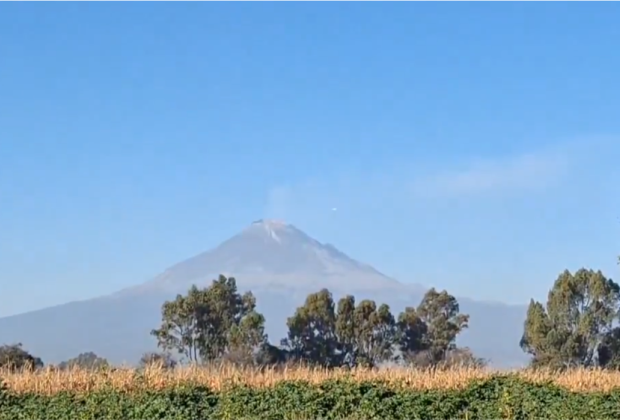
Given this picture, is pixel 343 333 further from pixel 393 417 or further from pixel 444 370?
pixel 393 417

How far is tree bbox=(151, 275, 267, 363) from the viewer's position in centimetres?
4200

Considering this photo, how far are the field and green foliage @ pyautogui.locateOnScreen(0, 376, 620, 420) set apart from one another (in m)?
0.02

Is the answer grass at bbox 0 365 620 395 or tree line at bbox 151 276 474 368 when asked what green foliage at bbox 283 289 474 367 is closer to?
tree line at bbox 151 276 474 368

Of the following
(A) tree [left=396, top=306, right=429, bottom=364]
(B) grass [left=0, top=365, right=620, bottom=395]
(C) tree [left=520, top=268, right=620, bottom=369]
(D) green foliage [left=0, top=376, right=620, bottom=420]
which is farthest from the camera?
(A) tree [left=396, top=306, right=429, bottom=364]

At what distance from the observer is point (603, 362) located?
4047cm

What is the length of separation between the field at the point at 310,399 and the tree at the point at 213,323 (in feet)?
67.8

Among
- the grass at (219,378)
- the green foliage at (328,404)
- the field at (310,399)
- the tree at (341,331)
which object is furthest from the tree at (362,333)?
the green foliage at (328,404)

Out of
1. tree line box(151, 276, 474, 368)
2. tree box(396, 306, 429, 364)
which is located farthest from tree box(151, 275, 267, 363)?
tree box(396, 306, 429, 364)

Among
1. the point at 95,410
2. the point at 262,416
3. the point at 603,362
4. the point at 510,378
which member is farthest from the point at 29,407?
the point at 603,362

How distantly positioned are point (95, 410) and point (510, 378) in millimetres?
8484

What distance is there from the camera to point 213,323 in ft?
143

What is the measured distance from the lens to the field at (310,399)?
16.4 metres

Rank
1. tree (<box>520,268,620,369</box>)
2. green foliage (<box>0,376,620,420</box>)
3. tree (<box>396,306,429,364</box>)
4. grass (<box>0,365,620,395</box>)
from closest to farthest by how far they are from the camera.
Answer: green foliage (<box>0,376,620,420</box>), grass (<box>0,365,620,395</box>), tree (<box>520,268,620,369</box>), tree (<box>396,306,429,364</box>)

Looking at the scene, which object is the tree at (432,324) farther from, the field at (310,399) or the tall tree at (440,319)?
the field at (310,399)
